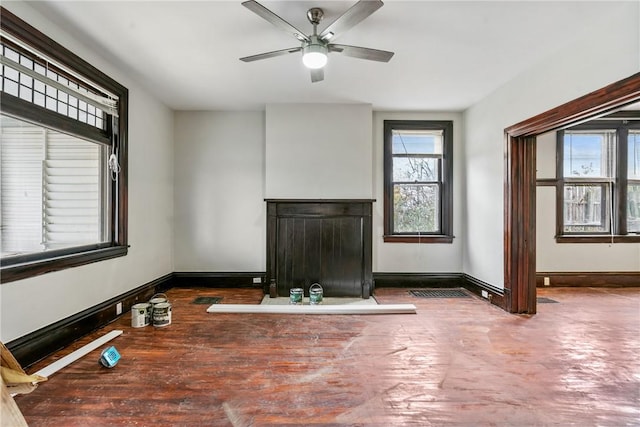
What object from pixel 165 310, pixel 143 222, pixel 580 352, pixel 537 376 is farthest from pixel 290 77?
pixel 580 352

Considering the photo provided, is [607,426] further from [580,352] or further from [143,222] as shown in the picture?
[143,222]

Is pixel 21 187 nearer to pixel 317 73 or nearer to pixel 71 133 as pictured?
pixel 71 133

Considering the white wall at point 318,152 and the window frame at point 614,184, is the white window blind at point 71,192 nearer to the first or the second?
the white wall at point 318,152

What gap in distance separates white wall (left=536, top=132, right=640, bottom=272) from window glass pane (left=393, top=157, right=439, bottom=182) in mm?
1661

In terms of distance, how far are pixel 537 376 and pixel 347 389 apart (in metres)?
1.39

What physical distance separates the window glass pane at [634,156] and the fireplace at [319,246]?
4.38 m

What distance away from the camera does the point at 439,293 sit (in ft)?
15.6

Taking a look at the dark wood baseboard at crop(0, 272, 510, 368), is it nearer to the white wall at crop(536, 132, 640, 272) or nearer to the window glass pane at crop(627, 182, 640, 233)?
the white wall at crop(536, 132, 640, 272)

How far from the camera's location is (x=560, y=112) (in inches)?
120

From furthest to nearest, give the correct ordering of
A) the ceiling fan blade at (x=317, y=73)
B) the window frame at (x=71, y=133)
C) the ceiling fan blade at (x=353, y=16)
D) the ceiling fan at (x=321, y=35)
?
the ceiling fan blade at (x=317, y=73) → the window frame at (x=71, y=133) → the ceiling fan at (x=321, y=35) → the ceiling fan blade at (x=353, y=16)

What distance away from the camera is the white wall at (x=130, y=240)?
96.7 inches

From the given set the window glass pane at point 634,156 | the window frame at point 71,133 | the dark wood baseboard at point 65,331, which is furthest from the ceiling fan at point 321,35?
the window glass pane at point 634,156

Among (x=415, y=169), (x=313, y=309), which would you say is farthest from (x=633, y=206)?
(x=313, y=309)

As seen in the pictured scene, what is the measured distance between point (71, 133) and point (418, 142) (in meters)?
4.41
